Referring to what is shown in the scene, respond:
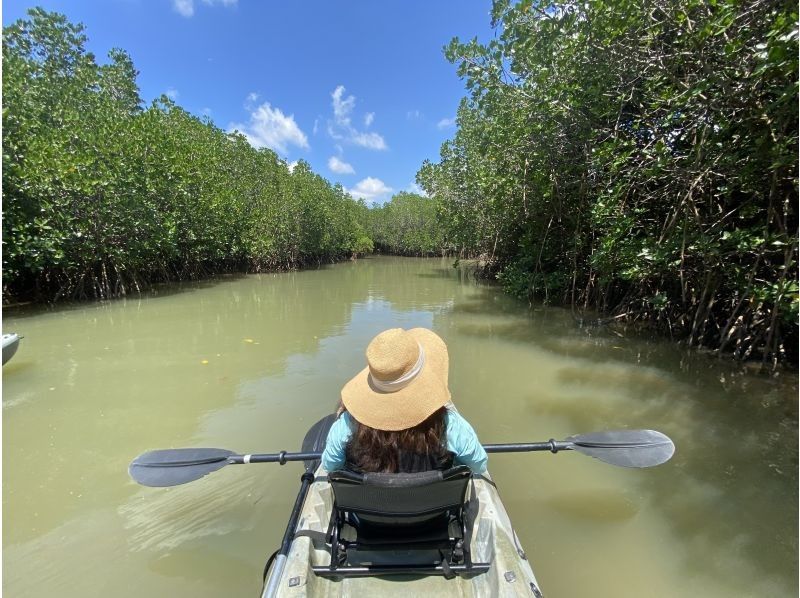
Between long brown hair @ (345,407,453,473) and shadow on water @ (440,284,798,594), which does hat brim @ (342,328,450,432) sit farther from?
shadow on water @ (440,284,798,594)

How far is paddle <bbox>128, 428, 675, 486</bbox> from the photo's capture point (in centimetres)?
238

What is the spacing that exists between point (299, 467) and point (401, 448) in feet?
6.86

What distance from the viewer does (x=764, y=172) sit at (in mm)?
4730

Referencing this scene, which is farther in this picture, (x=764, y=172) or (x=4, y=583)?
(x=764, y=172)

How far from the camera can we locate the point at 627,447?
2.55 meters

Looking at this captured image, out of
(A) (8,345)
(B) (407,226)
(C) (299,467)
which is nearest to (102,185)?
(A) (8,345)

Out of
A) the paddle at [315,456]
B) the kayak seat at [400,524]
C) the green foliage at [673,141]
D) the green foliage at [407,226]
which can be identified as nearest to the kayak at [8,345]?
the paddle at [315,456]

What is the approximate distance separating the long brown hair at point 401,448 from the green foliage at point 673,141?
3.57m

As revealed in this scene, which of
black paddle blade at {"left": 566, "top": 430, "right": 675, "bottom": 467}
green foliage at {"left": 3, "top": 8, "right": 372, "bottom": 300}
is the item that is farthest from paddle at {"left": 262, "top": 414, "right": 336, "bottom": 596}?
green foliage at {"left": 3, "top": 8, "right": 372, "bottom": 300}

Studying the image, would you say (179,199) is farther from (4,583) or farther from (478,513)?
(478,513)

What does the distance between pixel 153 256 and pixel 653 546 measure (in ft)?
50.8

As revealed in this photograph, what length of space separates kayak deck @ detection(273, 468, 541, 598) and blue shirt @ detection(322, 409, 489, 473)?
329mm

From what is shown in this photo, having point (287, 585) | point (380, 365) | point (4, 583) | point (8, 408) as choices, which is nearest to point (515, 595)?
point (287, 585)

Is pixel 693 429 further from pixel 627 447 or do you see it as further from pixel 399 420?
pixel 399 420
